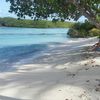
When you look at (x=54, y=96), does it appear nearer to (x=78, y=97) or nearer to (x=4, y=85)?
(x=78, y=97)

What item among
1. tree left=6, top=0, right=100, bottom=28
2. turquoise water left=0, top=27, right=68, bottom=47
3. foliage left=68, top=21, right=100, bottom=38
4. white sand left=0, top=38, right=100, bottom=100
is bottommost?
turquoise water left=0, top=27, right=68, bottom=47

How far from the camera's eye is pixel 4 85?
426 inches

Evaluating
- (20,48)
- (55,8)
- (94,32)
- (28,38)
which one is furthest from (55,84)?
(28,38)

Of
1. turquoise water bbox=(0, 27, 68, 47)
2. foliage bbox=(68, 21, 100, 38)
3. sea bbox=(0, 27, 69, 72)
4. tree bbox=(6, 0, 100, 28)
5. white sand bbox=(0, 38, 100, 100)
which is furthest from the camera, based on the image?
foliage bbox=(68, 21, 100, 38)

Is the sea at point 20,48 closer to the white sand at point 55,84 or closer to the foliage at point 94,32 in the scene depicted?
the white sand at point 55,84

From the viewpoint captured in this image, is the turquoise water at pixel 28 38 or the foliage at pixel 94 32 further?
the turquoise water at pixel 28 38

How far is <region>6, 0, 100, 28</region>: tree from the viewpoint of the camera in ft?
51.3

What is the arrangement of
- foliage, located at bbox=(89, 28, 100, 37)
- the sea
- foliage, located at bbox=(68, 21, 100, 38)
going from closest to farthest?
the sea, foliage, located at bbox=(89, 28, 100, 37), foliage, located at bbox=(68, 21, 100, 38)

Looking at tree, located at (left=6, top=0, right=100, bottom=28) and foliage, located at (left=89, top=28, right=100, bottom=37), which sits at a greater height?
tree, located at (left=6, top=0, right=100, bottom=28)

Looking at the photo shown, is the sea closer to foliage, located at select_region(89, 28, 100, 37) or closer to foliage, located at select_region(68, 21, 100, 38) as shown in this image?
foliage, located at select_region(68, 21, 100, 38)

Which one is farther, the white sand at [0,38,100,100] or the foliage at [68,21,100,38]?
the foliage at [68,21,100,38]

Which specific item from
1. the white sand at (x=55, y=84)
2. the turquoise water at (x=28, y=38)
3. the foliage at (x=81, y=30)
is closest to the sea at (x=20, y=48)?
the turquoise water at (x=28, y=38)

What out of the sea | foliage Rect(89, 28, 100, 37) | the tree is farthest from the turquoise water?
the tree

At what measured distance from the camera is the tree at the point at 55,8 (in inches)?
616
